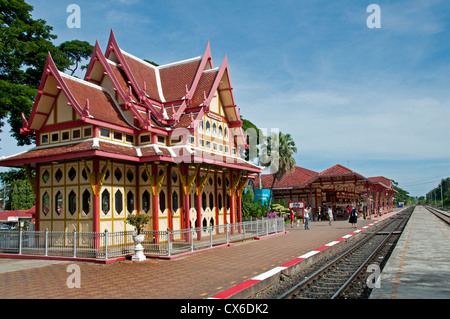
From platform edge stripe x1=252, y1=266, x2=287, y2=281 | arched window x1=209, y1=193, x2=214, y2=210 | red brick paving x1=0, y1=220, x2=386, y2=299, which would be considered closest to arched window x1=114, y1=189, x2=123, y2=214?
red brick paving x1=0, y1=220, x2=386, y2=299

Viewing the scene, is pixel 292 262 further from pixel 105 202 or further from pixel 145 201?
pixel 105 202

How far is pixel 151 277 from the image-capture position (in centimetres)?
1052

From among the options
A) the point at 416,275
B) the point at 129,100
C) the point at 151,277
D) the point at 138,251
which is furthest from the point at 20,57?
the point at 416,275

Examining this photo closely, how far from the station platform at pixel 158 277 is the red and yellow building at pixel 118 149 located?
2.94 metres

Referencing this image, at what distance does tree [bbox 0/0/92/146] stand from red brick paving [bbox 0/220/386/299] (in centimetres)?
1544

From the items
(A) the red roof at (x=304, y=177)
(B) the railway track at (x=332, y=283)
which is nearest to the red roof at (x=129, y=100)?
(B) the railway track at (x=332, y=283)

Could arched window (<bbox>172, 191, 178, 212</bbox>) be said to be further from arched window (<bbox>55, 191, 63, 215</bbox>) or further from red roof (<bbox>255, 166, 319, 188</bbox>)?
red roof (<bbox>255, 166, 319, 188</bbox>)

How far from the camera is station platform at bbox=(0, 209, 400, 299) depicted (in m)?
8.53

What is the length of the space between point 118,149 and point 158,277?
6.66m

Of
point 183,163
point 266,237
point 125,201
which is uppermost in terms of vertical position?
point 183,163
